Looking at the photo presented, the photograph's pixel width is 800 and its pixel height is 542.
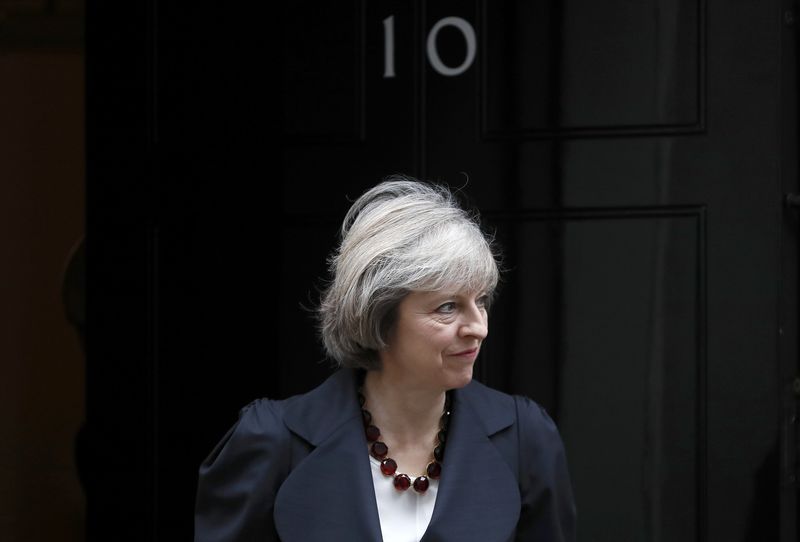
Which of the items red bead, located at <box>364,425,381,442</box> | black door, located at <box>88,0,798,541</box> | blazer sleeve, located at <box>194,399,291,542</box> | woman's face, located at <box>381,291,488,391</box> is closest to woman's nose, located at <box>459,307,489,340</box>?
woman's face, located at <box>381,291,488,391</box>

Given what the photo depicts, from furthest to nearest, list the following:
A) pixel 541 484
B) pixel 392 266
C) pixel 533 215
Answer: pixel 533 215 → pixel 541 484 → pixel 392 266

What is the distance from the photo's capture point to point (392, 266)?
9.12ft

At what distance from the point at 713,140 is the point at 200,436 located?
1.77 m

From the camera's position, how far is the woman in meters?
2.78

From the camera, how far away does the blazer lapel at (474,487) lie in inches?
109

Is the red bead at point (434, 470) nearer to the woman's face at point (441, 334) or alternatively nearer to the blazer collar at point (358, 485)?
the blazer collar at point (358, 485)

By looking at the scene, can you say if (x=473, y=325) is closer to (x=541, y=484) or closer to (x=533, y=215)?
(x=541, y=484)

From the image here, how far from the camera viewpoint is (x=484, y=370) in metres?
4.21

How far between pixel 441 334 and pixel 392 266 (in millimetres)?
162

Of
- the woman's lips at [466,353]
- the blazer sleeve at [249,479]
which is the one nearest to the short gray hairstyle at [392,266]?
the woman's lips at [466,353]

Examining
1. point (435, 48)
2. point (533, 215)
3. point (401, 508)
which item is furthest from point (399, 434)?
point (435, 48)

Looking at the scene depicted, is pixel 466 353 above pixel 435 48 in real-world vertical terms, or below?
below

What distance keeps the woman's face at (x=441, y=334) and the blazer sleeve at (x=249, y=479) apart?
0.31 metres

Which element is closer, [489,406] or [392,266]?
[392,266]
